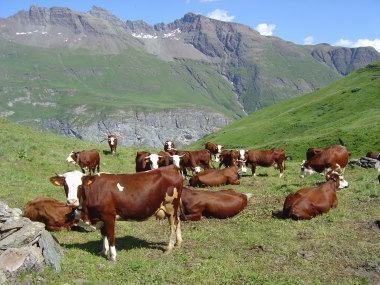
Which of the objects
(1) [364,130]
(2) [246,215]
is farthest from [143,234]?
(1) [364,130]

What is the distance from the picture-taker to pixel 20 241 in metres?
9.74

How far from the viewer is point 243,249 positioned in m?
11.9

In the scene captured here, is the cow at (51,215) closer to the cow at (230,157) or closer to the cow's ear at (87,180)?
the cow's ear at (87,180)

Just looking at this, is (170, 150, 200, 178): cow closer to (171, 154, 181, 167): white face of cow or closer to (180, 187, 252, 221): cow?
(171, 154, 181, 167): white face of cow

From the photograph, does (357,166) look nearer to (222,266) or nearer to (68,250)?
(222,266)

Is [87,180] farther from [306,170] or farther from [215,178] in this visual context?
[306,170]

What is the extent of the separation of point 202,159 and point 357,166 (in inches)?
469

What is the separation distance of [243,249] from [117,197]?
4150 millimetres

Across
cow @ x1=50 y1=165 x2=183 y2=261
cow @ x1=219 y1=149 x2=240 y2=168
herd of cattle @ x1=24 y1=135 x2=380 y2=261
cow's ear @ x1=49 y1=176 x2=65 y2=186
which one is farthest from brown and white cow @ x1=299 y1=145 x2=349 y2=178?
cow's ear @ x1=49 y1=176 x2=65 y2=186

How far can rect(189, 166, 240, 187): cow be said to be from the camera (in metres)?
22.6

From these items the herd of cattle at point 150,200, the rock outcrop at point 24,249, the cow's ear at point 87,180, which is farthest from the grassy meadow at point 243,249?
the cow's ear at point 87,180

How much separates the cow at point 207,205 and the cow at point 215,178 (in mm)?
6273

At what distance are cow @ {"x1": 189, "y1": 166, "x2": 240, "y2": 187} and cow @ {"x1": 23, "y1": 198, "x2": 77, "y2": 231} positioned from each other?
9701 millimetres

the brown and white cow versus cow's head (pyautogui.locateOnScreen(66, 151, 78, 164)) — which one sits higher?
the brown and white cow
